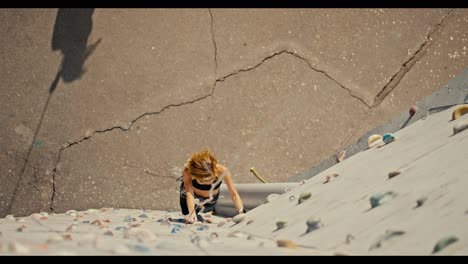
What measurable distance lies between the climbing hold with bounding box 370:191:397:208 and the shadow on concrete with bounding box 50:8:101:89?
3203 millimetres

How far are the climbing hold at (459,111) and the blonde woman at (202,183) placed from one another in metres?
1.07

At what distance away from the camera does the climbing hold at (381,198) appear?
8.14ft

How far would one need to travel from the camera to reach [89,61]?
5.35m

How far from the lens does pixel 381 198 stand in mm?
2490

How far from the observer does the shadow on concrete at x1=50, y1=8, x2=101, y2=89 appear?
5320 mm

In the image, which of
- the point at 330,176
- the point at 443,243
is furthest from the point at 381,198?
the point at 330,176

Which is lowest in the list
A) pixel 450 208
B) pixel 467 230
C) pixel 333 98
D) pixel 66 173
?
pixel 467 230

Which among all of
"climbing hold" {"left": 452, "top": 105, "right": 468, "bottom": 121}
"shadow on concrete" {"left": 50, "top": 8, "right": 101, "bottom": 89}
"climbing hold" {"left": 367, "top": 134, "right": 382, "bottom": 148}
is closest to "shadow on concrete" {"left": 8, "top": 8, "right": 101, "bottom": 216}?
"shadow on concrete" {"left": 50, "top": 8, "right": 101, "bottom": 89}

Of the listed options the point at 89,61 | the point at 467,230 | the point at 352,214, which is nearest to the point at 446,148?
the point at 352,214

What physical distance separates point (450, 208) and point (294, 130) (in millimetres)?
3441

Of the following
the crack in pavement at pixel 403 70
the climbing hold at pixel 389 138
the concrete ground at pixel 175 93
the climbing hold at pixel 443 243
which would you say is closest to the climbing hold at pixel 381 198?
the climbing hold at pixel 443 243

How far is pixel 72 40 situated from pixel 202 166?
1.85 metres

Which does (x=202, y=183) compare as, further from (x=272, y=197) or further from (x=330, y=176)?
(x=330, y=176)
